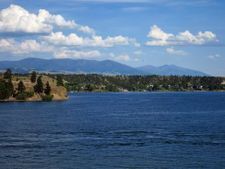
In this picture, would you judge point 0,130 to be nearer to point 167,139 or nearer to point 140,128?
point 140,128

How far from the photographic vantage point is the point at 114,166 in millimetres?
66000

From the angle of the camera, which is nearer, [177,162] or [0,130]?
[177,162]

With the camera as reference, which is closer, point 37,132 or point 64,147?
point 64,147

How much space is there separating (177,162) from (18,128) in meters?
58.3

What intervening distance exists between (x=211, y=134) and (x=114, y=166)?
1666 inches

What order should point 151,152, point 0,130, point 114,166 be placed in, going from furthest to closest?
point 0,130
point 151,152
point 114,166

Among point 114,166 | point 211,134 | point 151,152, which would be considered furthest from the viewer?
point 211,134

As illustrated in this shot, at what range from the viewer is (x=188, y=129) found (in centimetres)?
11550

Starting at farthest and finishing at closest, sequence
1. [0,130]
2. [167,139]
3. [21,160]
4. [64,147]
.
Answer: [0,130] → [167,139] → [64,147] → [21,160]

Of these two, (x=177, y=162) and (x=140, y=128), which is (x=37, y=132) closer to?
(x=140, y=128)

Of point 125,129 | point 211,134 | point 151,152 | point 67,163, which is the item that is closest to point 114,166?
point 67,163

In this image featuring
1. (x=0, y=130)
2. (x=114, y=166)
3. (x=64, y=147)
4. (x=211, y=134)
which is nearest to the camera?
(x=114, y=166)

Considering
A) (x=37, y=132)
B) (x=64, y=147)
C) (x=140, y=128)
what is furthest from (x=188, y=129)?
(x=64, y=147)

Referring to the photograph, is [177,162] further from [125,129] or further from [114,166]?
[125,129]
